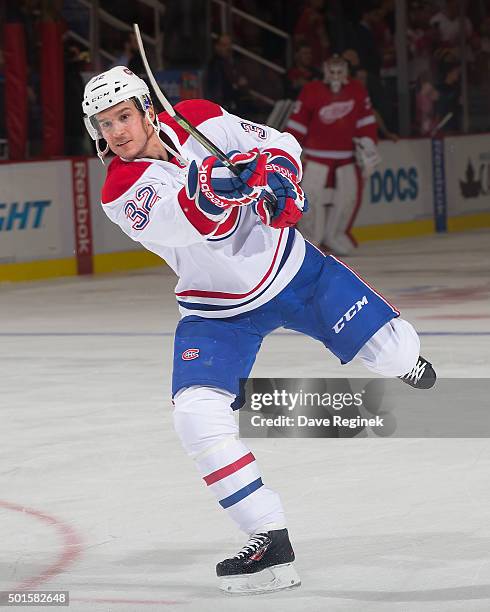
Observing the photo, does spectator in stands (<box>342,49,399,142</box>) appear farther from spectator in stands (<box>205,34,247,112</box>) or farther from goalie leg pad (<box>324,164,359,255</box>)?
goalie leg pad (<box>324,164,359,255</box>)

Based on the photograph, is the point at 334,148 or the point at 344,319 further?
the point at 334,148

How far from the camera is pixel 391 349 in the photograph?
4227mm

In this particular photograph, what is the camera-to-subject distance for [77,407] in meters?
6.50

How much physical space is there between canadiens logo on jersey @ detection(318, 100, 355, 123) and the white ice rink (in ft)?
13.9

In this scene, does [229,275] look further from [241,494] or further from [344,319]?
[241,494]

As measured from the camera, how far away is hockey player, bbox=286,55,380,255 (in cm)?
1241

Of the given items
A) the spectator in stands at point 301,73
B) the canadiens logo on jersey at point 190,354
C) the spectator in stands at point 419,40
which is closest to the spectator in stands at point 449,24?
the spectator in stands at point 419,40

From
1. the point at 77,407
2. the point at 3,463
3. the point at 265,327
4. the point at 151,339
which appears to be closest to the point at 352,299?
the point at 265,327

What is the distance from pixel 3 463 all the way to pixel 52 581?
1.58 metres

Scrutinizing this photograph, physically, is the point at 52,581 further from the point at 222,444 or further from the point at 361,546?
the point at 361,546

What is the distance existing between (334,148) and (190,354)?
8.85 m

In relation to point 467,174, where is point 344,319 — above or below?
below

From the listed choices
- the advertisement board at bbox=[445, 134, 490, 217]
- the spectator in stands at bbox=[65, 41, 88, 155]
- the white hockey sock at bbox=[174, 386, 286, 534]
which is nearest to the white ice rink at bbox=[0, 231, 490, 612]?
the white hockey sock at bbox=[174, 386, 286, 534]

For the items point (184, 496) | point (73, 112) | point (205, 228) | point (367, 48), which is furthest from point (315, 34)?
point (205, 228)
